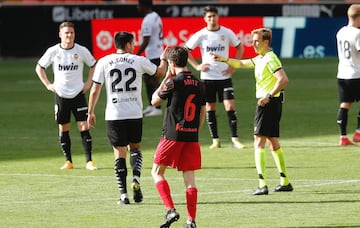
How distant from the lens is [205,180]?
1541 centimetres

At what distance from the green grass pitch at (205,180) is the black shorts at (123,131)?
2.48ft

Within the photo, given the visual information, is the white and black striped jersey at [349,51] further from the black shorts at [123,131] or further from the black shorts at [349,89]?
the black shorts at [123,131]

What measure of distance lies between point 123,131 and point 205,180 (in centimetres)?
218

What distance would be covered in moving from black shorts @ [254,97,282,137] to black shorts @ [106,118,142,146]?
5.32 feet

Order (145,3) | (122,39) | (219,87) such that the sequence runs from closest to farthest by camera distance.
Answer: (122,39) → (219,87) → (145,3)

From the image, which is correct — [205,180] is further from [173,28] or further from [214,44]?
[173,28]

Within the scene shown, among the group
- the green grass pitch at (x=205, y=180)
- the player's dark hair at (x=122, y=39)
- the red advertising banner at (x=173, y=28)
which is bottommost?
the red advertising banner at (x=173, y=28)

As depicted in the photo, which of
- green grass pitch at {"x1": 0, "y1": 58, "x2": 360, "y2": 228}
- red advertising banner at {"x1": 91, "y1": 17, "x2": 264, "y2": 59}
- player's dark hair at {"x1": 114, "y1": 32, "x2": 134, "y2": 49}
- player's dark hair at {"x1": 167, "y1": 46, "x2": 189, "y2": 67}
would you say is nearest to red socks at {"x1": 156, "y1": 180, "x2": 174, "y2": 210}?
green grass pitch at {"x1": 0, "y1": 58, "x2": 360, "y2": 228}

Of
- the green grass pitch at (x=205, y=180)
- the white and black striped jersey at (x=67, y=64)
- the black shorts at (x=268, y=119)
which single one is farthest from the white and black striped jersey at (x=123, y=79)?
the white and black striped jersey at (x=67, y=64)

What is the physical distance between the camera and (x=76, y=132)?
21.9m

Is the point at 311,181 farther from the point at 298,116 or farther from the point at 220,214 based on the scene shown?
the point at 298,116

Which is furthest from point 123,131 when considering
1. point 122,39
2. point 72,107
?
point 72,107

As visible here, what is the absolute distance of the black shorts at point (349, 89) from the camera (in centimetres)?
1931

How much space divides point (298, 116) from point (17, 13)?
1683cm
